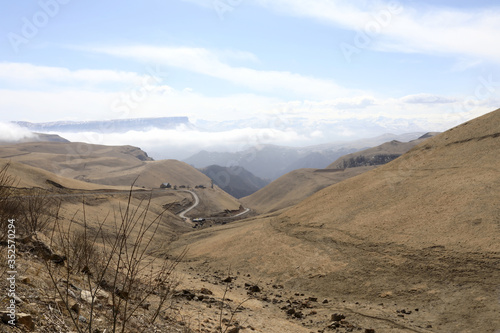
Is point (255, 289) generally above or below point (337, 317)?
below

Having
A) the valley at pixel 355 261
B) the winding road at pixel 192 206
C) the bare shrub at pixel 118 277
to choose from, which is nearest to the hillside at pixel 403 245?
the valley at pixel 355 261

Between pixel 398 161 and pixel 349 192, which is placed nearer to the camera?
pixel 349 192

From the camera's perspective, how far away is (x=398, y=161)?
33.6m

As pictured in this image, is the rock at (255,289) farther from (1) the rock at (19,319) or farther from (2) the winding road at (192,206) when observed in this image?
(2) the winding road at (192,206)

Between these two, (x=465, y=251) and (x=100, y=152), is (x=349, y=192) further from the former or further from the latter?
(x=100, y=152)

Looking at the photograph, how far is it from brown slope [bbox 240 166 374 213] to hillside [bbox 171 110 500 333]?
234ft

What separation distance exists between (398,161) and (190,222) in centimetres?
A: 3736

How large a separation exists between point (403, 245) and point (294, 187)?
97598 millimetres

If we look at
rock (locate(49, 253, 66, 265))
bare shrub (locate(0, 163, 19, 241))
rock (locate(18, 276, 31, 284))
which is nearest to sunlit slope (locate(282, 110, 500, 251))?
rock (locate(49, 253, 66, 265))

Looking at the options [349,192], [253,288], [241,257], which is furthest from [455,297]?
[349,192]

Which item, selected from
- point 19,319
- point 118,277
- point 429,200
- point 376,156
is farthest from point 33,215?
point 376,156

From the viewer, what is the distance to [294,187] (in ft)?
381

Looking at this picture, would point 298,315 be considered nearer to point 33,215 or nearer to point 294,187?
point 33,215

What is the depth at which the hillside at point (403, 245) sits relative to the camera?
44.9 ft
